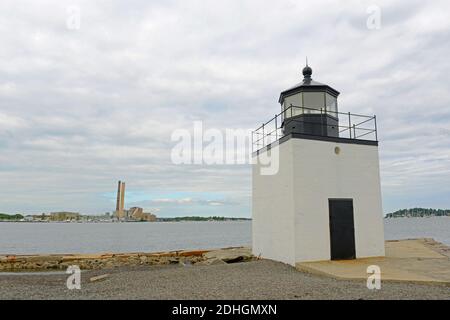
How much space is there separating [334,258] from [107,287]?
270 inches

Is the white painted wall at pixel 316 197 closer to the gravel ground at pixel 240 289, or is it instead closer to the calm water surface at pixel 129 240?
the gravel ground at pixel 240 289

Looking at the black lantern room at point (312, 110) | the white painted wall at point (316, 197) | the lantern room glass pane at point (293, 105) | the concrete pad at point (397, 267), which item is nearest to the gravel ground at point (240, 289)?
the concrete pad at point (397, 267)

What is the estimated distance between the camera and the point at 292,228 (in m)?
10.9

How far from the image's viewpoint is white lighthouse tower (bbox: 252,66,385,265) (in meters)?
11.1

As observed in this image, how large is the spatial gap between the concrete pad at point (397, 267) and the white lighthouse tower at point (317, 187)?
63cm

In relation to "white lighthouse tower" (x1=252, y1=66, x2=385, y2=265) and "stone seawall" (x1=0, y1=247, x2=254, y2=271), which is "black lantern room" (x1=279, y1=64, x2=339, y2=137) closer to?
"white lighthouse tower" (x1=252, y1=66, x2=385, y2=265)

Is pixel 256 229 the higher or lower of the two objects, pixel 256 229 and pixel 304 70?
the lower

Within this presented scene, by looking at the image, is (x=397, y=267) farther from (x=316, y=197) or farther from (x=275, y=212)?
(x=275, y=212)

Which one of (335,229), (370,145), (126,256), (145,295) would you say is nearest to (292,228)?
(335,229)

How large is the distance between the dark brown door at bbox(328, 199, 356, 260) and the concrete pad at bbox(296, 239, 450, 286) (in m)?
0.38

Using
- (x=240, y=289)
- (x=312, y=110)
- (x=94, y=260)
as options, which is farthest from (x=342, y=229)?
(x=94, y=260)

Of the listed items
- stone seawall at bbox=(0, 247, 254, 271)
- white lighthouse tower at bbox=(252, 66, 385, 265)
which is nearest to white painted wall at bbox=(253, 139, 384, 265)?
white lighthouse tower at bbox=(252, 66, 385, 265)
